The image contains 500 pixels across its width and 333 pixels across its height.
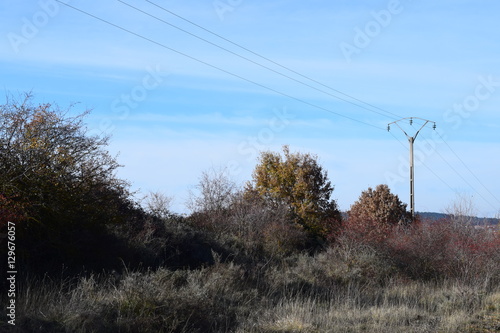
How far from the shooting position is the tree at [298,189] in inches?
1313

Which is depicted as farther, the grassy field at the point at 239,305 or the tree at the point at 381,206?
the tree at the point at 381,206

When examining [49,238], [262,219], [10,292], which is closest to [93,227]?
[49,238]

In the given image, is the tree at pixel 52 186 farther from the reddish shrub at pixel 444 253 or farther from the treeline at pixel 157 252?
the reddish shrub at pixel 444 253

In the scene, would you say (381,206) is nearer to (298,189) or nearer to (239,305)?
(298,189)

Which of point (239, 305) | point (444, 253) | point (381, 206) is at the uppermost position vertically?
point (381, 206)

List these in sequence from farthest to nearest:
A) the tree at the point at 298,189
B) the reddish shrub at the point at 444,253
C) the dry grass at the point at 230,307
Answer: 1. the tree at the point at 298,189
2. the reddish shrub at the point at 444,253
3. the dry grass at the point at 230,307

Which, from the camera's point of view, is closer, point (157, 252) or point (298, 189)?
point (157, 252)

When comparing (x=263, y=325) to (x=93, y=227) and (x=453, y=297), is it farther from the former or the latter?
(x=93, y=227)

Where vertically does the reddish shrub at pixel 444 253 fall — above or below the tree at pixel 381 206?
below

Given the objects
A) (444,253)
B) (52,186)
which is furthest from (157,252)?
(444,253)

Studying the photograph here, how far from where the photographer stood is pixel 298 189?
3462 cm

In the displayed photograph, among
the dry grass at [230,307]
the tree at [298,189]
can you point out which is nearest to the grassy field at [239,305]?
the dry grass at [230,307]

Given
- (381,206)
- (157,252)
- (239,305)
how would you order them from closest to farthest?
1. (239,305)
2. (157,252)
3. (381,206)

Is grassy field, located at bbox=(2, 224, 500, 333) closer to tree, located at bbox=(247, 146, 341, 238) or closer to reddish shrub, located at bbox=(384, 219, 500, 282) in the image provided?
reddish shrub, located at bbox=(384, 219, 500, 282)
